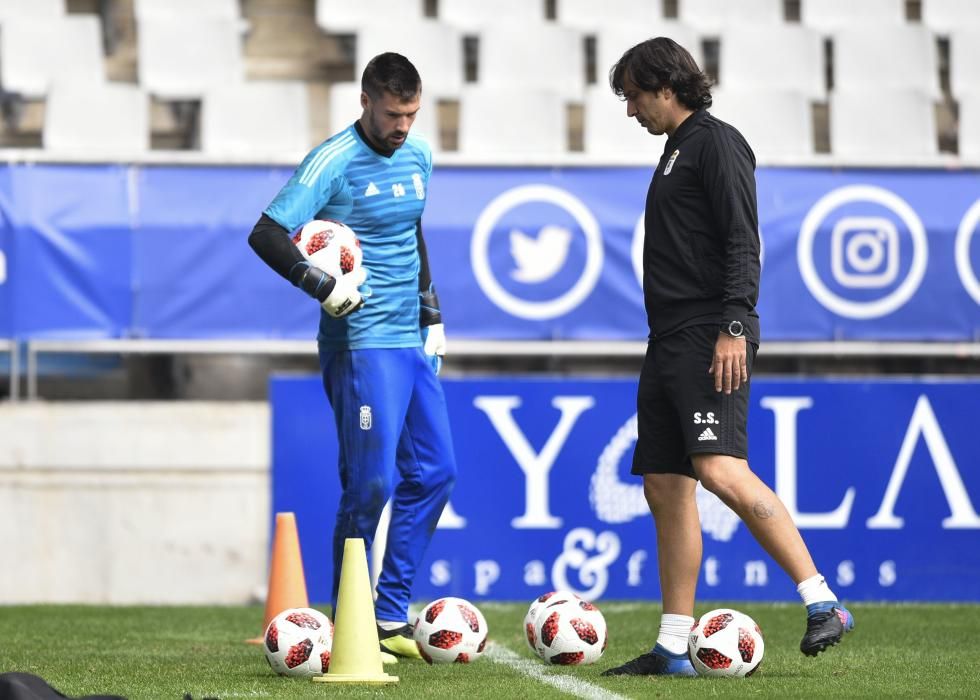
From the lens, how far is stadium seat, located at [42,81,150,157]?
400 inches

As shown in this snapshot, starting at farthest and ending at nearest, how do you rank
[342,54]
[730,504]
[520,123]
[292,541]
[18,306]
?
[342,54] → [520,123] → [18,306] → [292,541] → [730,504]

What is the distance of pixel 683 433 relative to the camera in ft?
15.3

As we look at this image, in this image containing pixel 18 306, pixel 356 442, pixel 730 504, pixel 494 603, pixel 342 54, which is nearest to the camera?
pixel 730 504

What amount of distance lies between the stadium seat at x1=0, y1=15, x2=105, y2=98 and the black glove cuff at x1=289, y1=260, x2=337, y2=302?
5930 millimetres

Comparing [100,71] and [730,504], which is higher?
[100,71]

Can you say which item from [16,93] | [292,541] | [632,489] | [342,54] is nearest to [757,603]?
[632,489]

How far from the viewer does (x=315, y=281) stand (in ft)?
16.5

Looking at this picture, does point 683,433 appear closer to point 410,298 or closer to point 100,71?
point 410,298

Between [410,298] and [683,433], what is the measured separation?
116 cm

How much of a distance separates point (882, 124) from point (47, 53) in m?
5.44

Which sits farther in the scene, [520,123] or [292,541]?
[520,123]

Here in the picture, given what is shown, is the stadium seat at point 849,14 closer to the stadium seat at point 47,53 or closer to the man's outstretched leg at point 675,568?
the stadium seat at point 47,53

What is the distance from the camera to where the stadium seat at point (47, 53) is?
34.4ft

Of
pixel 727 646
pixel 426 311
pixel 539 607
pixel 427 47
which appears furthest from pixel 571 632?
pixel 427 47
